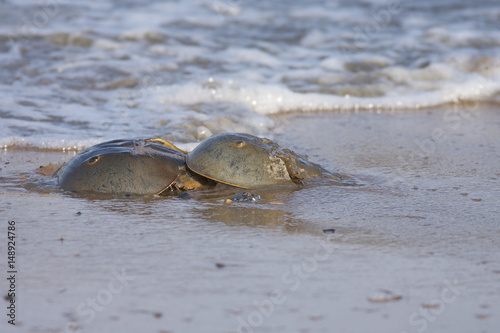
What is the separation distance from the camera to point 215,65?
20.5ft

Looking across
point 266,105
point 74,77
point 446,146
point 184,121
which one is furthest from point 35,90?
point 446,146

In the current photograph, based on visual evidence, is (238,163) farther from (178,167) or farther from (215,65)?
(215,65)

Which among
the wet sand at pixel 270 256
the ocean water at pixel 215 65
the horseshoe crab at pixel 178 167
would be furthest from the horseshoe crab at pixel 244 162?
the ocean water at pixel 215 65

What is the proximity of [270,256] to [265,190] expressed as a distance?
2.89 ft

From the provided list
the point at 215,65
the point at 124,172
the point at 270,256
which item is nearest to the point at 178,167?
the point at 124,172

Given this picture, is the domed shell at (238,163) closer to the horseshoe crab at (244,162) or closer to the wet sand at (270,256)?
the horseshoe crab at (244,162)

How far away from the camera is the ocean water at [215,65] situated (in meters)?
4.59

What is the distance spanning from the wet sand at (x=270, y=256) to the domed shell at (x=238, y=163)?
0.11 metres

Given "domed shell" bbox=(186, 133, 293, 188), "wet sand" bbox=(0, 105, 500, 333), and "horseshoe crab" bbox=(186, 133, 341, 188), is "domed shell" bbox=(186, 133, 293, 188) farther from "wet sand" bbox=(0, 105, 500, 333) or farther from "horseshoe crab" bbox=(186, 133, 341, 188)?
"wet sand" bbox=(0, 105, 500, 333)

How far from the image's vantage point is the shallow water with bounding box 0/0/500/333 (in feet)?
5.79

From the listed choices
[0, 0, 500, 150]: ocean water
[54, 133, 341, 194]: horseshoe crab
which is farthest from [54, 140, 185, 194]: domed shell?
[0, 0, 500, 150]: ocean water

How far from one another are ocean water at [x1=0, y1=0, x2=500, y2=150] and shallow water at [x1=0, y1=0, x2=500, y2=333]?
1.3 inches

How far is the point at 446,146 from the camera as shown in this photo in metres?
4.05

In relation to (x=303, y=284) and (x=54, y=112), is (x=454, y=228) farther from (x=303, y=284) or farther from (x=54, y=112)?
(x=54, y=112)
